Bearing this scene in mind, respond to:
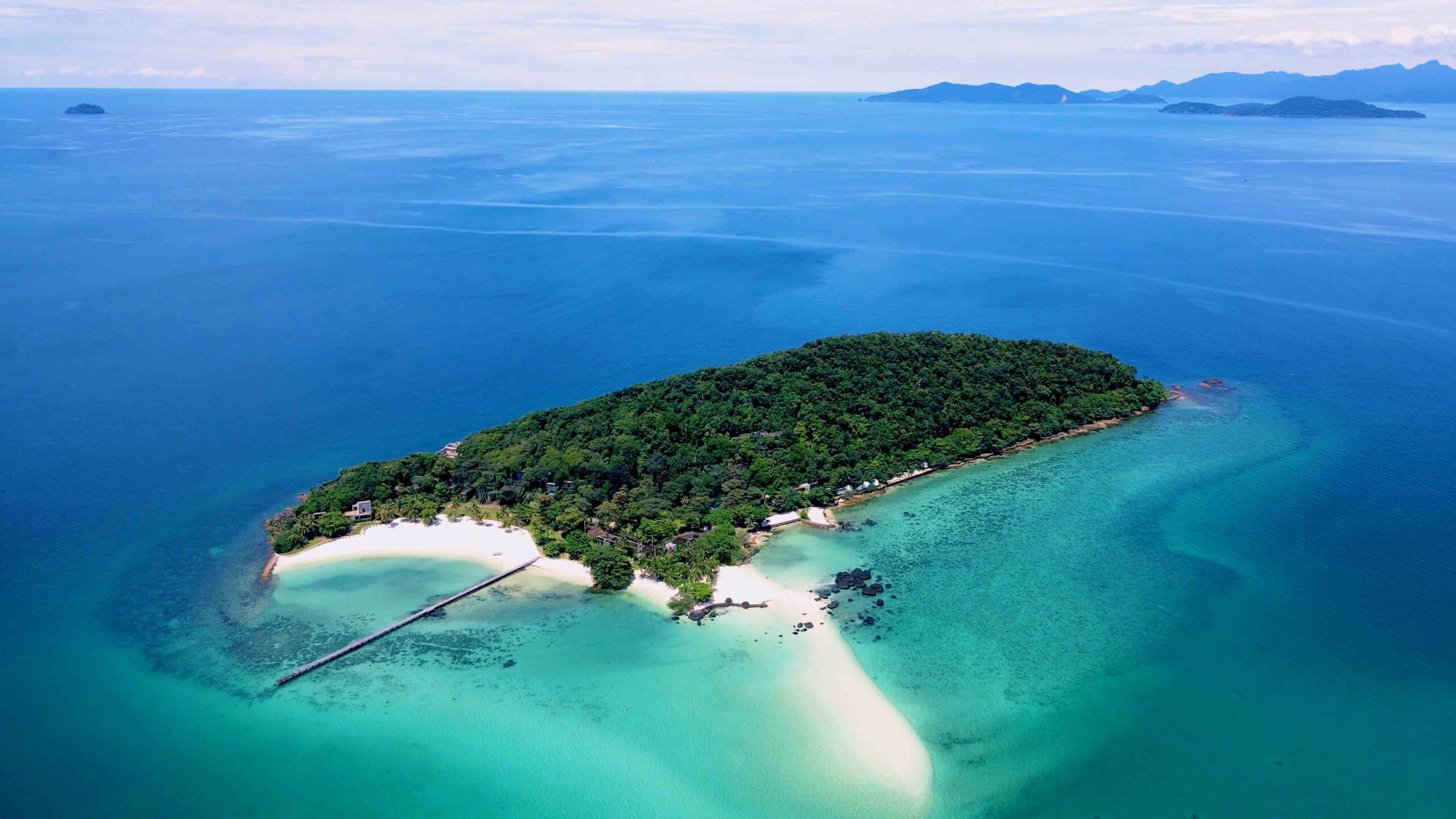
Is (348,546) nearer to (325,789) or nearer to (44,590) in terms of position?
(44,590)

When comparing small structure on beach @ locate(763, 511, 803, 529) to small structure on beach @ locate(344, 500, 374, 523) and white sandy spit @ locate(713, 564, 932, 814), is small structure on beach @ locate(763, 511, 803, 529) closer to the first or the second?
white sandy spit @ locate(713, 564, 932, 814)

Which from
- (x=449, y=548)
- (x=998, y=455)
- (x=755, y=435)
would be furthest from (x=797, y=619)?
(x=998, y=455)

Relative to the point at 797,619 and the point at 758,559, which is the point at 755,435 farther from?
the point at 797,619

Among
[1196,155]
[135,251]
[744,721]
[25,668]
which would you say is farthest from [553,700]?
[1196,155]

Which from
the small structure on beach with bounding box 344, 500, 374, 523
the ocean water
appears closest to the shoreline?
the ocean water

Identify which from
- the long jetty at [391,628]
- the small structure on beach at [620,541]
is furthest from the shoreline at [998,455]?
the long jetty at [391,628]

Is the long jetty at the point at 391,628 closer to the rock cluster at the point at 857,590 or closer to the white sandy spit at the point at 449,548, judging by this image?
the white sandy spit at the point at 449,548
